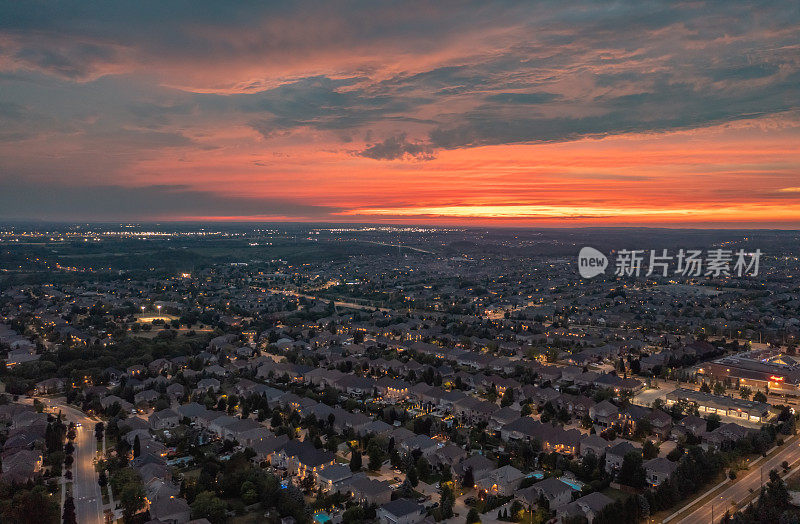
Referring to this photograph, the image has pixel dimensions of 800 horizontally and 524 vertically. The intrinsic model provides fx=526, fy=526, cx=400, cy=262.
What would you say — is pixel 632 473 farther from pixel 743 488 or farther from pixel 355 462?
pixel 355 462

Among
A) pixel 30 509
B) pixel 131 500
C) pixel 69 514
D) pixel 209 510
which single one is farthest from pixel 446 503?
pixel 30 509

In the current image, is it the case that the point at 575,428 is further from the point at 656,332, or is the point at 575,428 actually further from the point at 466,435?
the point at 656,332

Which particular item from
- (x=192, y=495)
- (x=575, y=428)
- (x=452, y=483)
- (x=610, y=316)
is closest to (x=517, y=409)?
(x=575, y=428)

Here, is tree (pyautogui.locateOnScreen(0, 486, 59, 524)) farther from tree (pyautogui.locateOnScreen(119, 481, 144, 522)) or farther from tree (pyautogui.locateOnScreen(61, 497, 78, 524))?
tree (pyautogui.locateOnScreen(119, 481, 144, 522))

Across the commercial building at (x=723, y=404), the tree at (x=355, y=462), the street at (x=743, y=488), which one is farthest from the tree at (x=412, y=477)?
the commercial building at (x=723, y=404)

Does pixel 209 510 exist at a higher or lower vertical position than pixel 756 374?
A: lower
